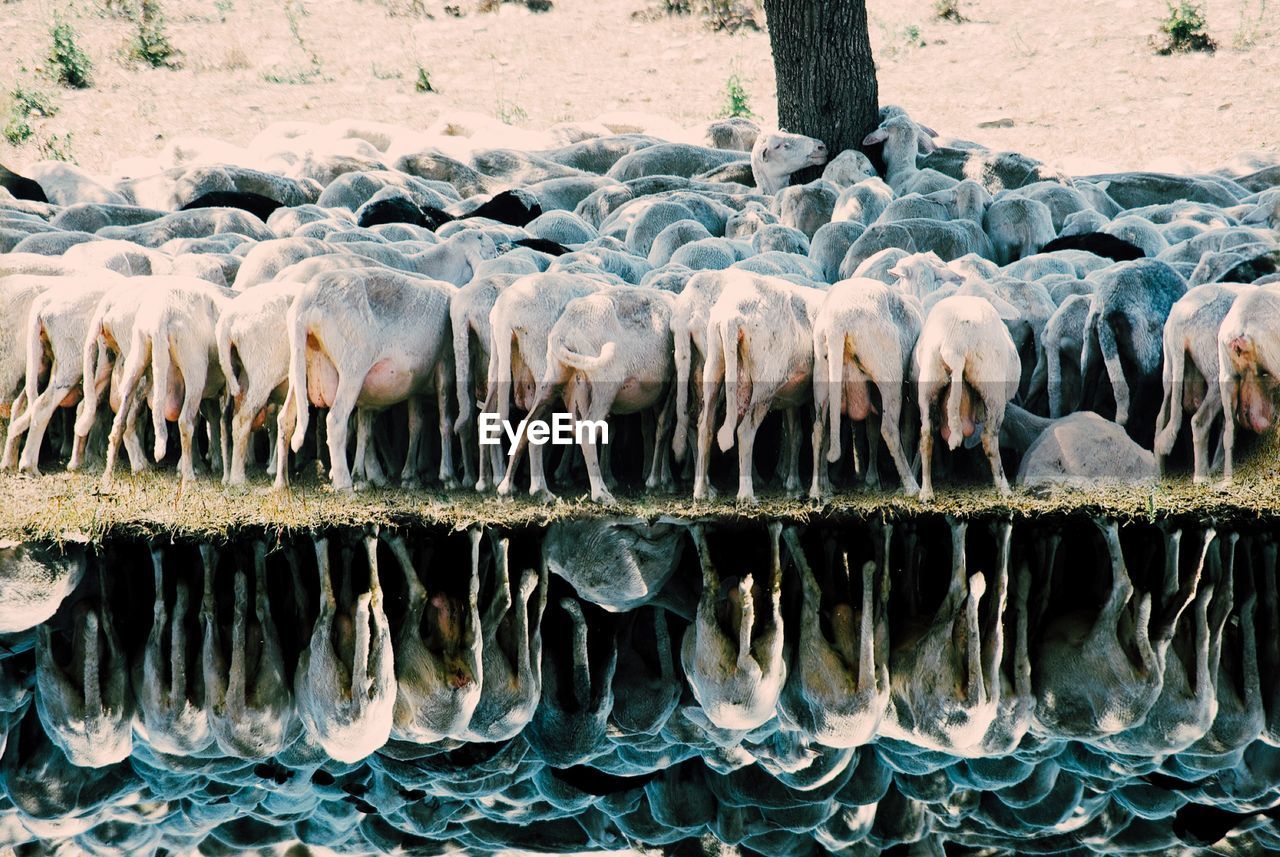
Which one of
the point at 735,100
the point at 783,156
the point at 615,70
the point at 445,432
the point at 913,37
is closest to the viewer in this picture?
the point at 445,432

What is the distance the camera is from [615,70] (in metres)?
16.8

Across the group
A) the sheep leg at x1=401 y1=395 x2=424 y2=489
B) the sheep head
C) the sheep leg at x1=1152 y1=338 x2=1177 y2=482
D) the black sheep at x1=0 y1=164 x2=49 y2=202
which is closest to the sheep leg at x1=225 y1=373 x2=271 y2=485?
the sheep leg at x1=401 y1=395 x2=424 y2=489

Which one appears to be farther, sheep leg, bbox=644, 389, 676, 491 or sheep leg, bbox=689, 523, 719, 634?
sheep leg, bbox=644, 389, 676, 491

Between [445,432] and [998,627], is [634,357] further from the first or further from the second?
[998,627]

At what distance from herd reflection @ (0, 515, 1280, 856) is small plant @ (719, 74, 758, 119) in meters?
9.96

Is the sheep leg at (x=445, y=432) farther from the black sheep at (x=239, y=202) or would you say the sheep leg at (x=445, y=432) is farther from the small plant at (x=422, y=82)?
the small plant at (x=422, y=82)

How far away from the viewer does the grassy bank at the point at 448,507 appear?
15.0 ft

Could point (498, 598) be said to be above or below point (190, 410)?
below

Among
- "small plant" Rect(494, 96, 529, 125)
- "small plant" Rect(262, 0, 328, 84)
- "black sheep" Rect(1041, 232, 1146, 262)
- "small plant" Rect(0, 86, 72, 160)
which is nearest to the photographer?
"black sheep" Rect(1041, 232, 1146, 262)

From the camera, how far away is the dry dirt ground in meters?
13.1

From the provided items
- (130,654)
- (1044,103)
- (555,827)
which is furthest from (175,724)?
(1044,103)

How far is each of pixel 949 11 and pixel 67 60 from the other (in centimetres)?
988

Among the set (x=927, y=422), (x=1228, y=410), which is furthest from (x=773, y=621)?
(x=1228, y=410)

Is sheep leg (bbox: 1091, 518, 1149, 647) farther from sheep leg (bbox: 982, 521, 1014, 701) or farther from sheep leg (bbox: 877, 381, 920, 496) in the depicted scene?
sheep leg (bbox: 877, 381, 920, 496)
